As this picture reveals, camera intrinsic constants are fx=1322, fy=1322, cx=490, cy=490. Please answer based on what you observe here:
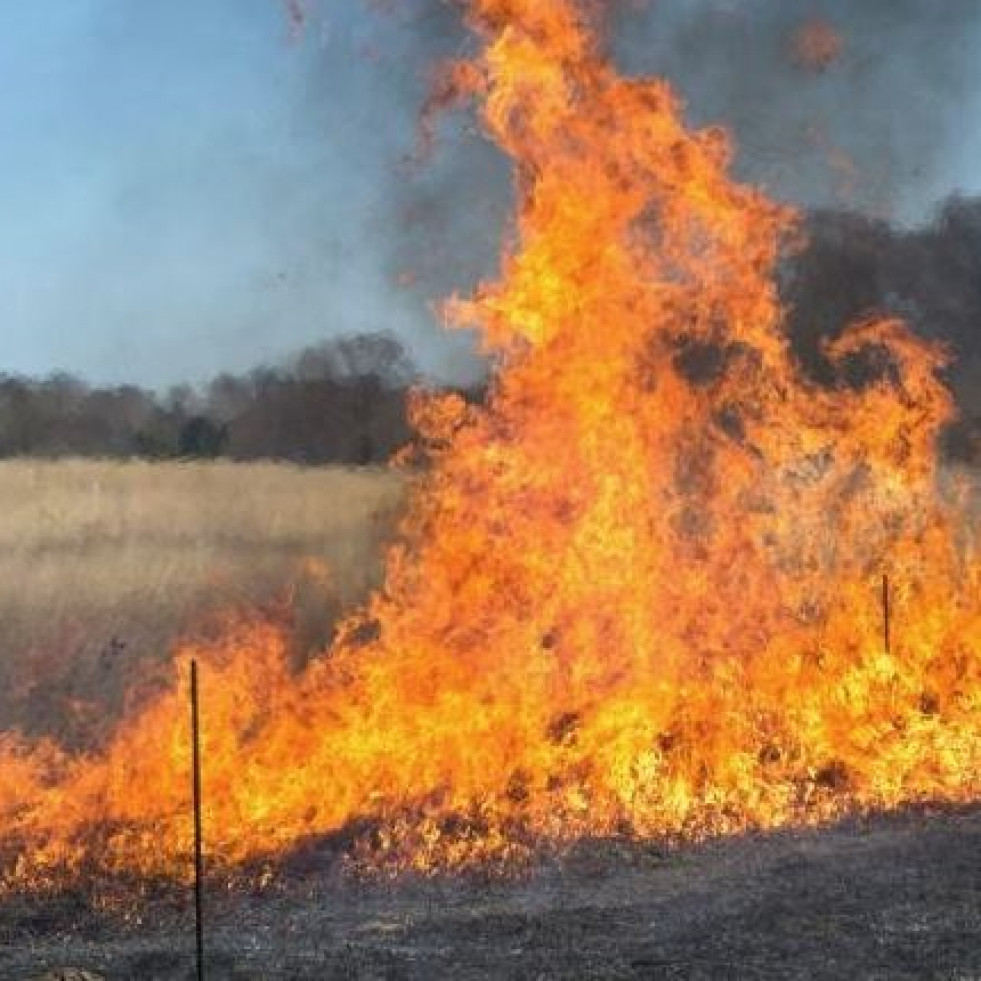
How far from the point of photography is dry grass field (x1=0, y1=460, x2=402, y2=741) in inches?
749

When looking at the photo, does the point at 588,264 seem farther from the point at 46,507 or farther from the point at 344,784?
the point at 46,507

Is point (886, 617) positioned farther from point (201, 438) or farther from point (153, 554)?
point (153, 554)

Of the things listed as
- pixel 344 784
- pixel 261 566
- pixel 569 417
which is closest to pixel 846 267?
pixel 569 417

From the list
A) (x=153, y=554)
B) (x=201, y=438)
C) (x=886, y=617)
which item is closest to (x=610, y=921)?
(x=886, y=617)

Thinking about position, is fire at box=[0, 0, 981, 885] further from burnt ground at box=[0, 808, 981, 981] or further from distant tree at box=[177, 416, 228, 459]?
distant tree at box=[177, 416, 228, 459]

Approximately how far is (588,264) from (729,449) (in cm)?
251

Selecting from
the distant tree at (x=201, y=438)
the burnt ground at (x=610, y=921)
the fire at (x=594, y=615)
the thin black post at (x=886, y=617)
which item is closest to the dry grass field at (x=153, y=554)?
the distant tree at (x=201, y=438)

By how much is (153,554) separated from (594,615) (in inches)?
493

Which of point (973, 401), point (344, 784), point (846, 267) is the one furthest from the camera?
point (973, 401)

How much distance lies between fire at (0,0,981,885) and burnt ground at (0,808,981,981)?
0.61 m

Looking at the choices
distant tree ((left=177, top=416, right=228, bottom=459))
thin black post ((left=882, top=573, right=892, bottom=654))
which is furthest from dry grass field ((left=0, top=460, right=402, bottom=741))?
thin black post ((left=882, top=573, right=892, bottom=654))

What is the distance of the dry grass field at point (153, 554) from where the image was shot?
19016 mm

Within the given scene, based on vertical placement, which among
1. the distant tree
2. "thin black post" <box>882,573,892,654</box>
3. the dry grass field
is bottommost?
"thin black post" <box>882,573,892,654</box>

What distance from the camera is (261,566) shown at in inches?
870
